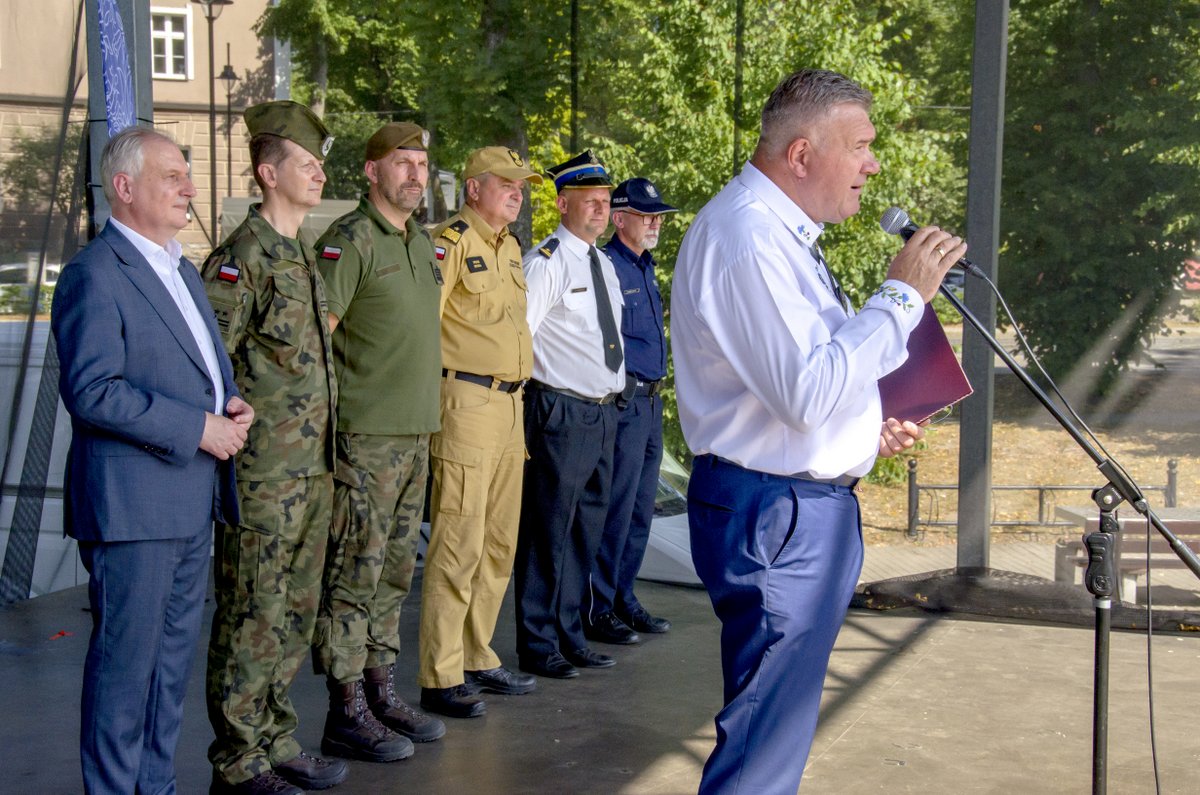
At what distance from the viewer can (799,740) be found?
2260mm

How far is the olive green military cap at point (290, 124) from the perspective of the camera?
10.5ft

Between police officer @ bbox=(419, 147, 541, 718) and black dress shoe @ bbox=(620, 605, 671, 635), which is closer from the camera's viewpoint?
police officer @ bbox=(419, 147, 541, 718)

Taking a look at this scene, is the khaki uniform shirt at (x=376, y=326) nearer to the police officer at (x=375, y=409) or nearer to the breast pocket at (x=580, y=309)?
the police officer at (x=375, y=409)

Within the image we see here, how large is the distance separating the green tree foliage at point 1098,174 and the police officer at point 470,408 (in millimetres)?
2568

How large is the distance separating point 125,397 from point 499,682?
1948 millimetres

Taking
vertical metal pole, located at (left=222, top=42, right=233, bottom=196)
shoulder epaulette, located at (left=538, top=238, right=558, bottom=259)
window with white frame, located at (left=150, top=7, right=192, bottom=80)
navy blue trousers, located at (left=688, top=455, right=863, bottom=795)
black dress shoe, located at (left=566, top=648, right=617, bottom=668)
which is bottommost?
black dress shoe, located at (left=566, top=648, right=617, bottom=668)

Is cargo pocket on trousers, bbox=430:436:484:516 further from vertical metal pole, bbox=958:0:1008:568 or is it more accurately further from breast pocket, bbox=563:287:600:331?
vertical metal pole, bbox=958:0:1008:568

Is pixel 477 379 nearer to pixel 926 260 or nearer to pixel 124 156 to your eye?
pixel 124 156

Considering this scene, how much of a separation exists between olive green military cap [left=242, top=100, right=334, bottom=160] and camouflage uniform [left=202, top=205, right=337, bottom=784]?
0.21 m

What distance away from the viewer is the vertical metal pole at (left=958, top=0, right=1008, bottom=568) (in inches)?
213

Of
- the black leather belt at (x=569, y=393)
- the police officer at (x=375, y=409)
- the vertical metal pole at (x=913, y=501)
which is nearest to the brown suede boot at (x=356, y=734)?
the police officer at (x=375, y=409)

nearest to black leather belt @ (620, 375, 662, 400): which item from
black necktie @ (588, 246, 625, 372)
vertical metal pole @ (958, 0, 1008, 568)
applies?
black necktie @ (588, 246, 625, 372)

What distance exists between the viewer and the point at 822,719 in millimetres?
4078

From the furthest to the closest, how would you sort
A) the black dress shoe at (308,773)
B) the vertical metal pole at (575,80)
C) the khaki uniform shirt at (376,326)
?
the vertical metal pole at (575,80)
the khaki uniform shirt at (376,326)
the black dress shoe at (308,773)
